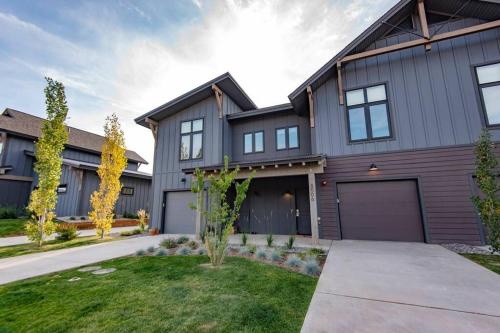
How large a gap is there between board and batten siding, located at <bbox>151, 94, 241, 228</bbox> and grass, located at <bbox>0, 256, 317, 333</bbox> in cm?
610

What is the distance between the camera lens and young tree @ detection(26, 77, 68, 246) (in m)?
6.95

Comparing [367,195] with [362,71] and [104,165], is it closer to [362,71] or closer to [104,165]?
[362,71]

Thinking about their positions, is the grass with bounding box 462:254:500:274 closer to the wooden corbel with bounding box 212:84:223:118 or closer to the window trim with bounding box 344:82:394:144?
the window trim with bounding box 344:82:394:144

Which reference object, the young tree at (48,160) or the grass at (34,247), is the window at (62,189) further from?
the young tree at (48,160)

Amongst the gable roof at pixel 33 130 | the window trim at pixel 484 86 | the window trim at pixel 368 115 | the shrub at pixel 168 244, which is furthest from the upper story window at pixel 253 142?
the gable roof at pixel 33 130

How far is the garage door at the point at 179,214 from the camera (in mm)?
9758

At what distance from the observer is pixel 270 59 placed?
35.4 feet

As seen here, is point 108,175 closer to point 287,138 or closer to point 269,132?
point 269,132

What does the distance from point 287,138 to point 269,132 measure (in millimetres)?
937

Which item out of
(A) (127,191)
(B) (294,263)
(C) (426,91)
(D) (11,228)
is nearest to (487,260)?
(B) (294,263)

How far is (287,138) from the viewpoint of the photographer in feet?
32.1

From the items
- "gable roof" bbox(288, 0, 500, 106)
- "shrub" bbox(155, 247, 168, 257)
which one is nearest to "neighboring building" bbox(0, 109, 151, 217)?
"shrub" bbox(155, 247, 168, 257)

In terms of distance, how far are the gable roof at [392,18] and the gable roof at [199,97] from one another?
3.33m

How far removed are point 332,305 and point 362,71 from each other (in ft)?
26.1
